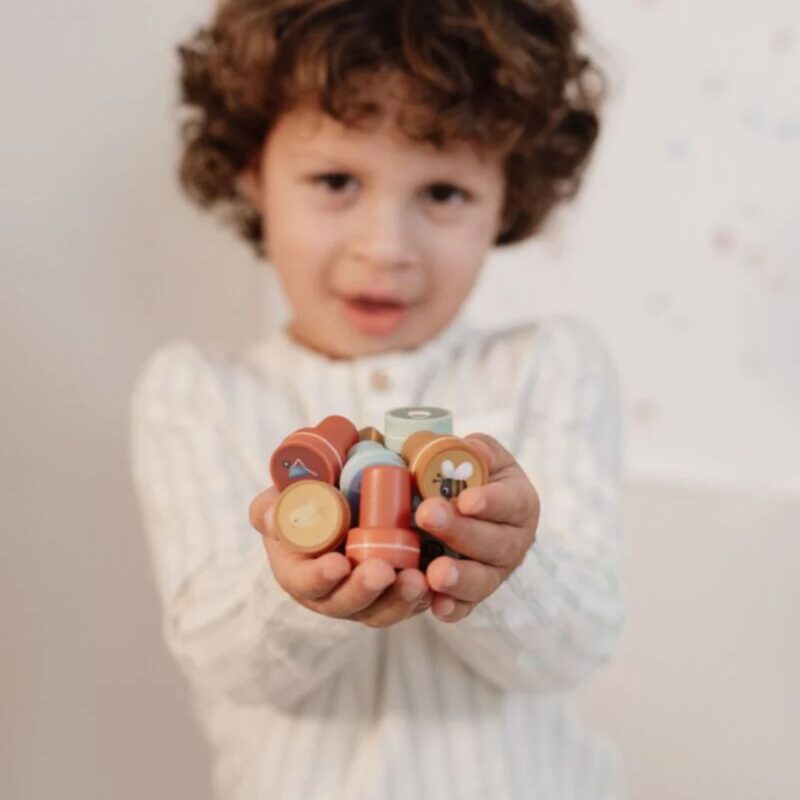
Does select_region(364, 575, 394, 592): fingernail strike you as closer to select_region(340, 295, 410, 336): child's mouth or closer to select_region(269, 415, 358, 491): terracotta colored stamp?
select_region(269, 415, 358, 491): terracotta colored stamp

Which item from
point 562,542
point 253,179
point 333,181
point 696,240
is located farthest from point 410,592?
point 696,240

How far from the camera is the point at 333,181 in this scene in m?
0.75

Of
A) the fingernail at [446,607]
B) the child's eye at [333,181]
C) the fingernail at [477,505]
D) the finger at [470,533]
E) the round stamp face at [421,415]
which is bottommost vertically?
the fingernail at [446,607]

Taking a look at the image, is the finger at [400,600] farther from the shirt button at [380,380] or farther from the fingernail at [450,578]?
the shirt button at [380,380]

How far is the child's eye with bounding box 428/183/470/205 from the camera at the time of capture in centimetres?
75

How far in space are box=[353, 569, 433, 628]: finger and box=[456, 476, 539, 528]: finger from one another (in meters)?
0.03

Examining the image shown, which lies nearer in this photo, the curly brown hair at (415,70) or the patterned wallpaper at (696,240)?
the curly brown hair at (415,70)

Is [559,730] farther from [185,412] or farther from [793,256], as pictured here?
[793,256]

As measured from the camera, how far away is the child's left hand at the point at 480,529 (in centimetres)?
41

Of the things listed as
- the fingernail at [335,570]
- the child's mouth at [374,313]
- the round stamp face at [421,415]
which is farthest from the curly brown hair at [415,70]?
the fingernail at [335,570]

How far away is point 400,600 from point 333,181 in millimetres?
401

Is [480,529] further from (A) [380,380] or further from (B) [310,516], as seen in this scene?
(A) [380,380]

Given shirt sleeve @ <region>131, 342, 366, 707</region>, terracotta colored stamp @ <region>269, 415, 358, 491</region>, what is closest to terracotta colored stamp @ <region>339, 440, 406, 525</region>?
terracotta colored stamp @ <region>269, 415, 358, 491</region>

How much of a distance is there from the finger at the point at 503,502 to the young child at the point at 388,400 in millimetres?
130
